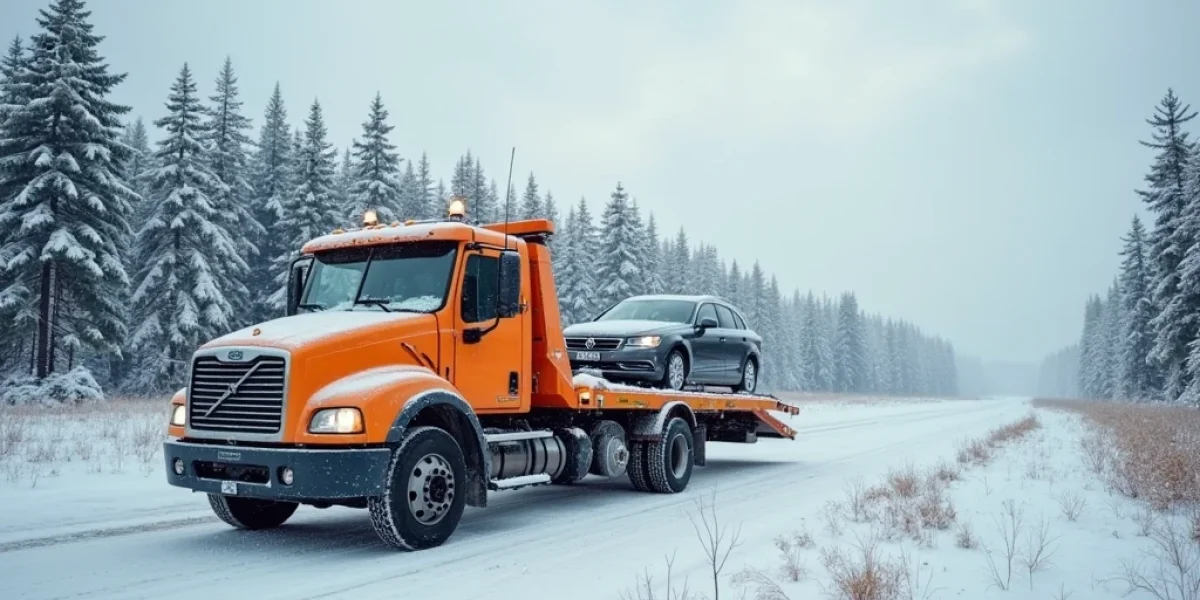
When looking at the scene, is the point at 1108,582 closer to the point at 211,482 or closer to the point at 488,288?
the point at 488,288

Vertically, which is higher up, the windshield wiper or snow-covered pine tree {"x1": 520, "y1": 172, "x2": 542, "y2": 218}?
snow-covered pine tree {"x1": 520, "y1": 172, "x2": 542, "y2": 218}

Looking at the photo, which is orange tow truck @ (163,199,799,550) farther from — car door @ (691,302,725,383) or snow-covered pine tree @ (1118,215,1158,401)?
snow-covered pine tree @ (1118,215,1158,401)

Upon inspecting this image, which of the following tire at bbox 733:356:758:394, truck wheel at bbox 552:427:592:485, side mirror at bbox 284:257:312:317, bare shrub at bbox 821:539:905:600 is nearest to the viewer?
bare shrub at bbox 821:539:905:600

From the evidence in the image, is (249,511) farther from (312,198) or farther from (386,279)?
(312,198)

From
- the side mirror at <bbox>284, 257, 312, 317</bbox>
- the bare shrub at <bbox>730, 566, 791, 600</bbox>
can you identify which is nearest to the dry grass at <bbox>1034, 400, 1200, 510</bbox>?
the bare shrub at <bbox>730, 566, 791, 600</bbox>

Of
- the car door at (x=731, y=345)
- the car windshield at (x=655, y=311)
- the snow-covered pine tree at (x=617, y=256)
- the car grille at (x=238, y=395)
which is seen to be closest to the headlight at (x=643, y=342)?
the car windshield at (x=655, y=311)

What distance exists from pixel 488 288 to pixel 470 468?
1689 mm

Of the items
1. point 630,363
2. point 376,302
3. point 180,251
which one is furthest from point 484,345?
point 180,251

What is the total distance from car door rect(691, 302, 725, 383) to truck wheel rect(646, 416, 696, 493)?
1387mm

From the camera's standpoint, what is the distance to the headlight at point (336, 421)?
5914mm

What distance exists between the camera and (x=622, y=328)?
36.8ft

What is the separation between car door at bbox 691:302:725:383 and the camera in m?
11.9

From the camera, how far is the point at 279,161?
43.0 metres

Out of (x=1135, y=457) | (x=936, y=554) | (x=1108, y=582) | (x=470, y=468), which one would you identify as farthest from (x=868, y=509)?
(x=1135, y=457)
